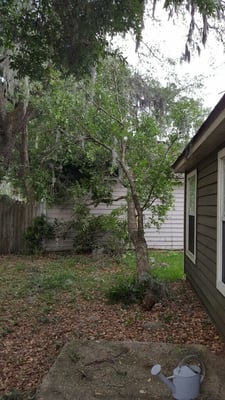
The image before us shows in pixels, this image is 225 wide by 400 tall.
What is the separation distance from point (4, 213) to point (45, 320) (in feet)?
21.0

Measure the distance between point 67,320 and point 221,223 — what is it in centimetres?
231

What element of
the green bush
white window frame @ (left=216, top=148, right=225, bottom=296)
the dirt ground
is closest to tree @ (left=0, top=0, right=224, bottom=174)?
white window frame @ (left=216, top=148, right=225, bottom=296)

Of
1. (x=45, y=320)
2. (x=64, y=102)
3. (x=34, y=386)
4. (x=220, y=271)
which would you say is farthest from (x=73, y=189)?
→ (x=34, y=386)

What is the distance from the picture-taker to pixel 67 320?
5.07m

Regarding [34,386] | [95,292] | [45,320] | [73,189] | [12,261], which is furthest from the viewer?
[73,189]

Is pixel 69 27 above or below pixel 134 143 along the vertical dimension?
above

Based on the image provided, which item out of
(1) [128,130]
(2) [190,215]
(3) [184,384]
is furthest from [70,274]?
(3) [184,384]

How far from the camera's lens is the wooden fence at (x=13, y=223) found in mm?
10891

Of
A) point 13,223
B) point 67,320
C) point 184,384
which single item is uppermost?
point 13,223

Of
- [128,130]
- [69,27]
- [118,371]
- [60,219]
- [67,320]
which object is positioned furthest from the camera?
[60,219]

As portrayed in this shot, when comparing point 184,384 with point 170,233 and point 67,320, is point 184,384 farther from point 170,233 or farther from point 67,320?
point 170,233

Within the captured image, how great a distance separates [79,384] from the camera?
10.2 ft

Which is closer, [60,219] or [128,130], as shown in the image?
[128,130]

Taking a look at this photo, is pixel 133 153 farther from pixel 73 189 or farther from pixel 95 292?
pixel 73 189
